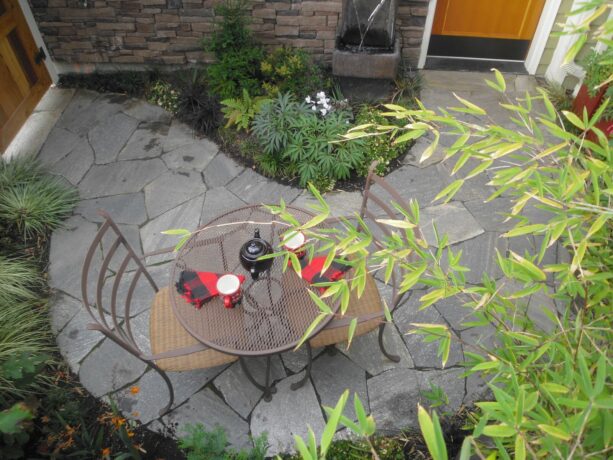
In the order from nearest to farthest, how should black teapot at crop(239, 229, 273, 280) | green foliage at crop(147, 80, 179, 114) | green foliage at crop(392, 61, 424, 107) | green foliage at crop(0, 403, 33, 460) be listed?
green foliage at crop(0, 403, 33, 460), black teapot at crop(239, 229, 273, 280), green foliage at crop(392, 61, 424, 107), green foliage at crop(147, 80, 179, 114)

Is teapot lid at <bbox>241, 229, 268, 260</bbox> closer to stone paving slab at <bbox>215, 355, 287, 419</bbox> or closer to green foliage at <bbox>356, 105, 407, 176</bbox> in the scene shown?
stone paving slab at <bbox>215, 355, 287, 419</bbox>

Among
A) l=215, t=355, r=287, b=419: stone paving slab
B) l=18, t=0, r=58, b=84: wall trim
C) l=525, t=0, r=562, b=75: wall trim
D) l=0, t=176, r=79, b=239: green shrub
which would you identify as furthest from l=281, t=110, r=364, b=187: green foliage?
l=18, t=0, r=58, b=84: wall trim

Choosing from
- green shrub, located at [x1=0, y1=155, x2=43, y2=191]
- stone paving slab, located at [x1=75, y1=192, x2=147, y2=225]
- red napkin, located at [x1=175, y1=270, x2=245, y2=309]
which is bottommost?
stone paving slab, located at [x1=75, y1=192, x2=147, y2=225]

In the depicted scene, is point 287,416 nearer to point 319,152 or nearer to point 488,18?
point 319,152

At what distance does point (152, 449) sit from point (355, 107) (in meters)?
3.00

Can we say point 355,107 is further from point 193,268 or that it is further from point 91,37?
point 91,37

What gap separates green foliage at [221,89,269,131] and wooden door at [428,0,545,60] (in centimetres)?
202

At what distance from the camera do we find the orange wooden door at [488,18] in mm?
4367

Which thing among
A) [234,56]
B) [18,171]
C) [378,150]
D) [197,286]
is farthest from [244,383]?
[234,56]

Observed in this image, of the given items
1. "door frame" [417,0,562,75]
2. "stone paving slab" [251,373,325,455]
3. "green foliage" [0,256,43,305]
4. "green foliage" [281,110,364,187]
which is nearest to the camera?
"stone paving slab" [251,373,325,455]

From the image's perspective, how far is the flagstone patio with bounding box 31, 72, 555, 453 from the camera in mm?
2539

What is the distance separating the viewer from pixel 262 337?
6.89ft

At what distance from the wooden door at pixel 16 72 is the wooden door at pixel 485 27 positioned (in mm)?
3850

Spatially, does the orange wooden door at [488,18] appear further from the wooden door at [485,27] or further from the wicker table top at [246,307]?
the wicker table top at [246,307]
